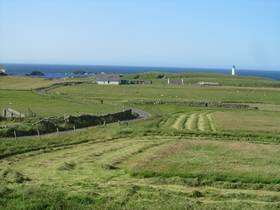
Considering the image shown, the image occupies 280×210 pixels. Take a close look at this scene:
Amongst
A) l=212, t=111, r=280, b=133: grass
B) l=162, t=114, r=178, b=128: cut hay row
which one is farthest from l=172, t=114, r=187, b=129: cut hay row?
l=212, t=111, r=280, b=133: grass

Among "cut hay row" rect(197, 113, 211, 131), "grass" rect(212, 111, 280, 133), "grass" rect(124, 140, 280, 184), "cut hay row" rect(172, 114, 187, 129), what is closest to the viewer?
"grass" rect(124, 140, 280, 184)

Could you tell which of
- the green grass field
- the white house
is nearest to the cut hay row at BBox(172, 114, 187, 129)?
the green grass field

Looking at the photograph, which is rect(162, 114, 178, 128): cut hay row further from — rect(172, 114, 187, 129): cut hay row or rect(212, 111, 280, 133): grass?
rect(212, 111, 280, 133): grass

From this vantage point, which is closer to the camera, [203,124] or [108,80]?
[203,124]

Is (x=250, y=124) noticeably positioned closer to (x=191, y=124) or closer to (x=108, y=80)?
(x=191, y=124)

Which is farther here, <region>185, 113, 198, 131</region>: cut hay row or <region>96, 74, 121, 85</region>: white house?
<region>96, 74, 121, 85</region>: white house

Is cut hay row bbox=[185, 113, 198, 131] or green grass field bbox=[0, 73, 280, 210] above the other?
green grass field bbox=[0, 73, 280, 210]

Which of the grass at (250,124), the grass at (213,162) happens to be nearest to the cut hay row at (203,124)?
the grass at (250,124)

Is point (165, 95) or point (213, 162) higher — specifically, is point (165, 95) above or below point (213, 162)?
below

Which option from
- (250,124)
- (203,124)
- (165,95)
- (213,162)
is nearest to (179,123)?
(203,124)

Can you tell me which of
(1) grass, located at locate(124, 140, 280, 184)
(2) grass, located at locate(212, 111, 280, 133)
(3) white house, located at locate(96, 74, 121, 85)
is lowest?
(3) white house, located at locate(96, 74, 121, 85)

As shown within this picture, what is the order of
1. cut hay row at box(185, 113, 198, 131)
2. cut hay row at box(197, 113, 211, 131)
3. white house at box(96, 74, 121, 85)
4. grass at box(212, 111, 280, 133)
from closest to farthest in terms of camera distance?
grass at box(212, 111, 280, 133), cut hay row at box(185, 113, 198, 131), cut hay row at box(197, 113, 211, 131), white house at box(96, 74, 121, 85)

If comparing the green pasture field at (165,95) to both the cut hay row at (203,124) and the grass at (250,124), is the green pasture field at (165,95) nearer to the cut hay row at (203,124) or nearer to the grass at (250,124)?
the cut hay row at (203,124)

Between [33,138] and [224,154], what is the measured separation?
14236mm
